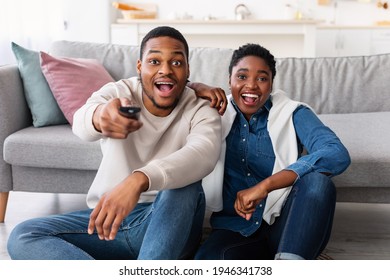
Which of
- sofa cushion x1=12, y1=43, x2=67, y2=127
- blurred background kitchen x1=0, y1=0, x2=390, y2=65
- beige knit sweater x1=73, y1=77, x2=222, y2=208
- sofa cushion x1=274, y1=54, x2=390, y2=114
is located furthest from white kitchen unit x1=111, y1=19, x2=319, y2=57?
beige knit sweater x1=73, y1=77, x2=222, y2=208

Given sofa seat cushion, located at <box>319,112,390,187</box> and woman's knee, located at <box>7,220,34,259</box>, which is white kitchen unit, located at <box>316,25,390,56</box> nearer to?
sofa seat cushion, located at <box>319,112,390,187</box>

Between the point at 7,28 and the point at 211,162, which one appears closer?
the point at 211,162

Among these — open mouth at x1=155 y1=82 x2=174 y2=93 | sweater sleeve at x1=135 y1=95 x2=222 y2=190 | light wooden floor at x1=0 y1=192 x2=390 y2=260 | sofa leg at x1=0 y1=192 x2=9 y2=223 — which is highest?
open mouth at x1=155 y1=82 x2=174 y2=93

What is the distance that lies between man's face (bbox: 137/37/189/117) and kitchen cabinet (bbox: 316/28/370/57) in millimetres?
4357

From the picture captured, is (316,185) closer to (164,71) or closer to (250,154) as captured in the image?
(250,154)

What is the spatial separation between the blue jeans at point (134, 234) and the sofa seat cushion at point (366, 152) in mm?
698

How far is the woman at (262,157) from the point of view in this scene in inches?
A: 64.6

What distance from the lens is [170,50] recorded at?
168 centimetres

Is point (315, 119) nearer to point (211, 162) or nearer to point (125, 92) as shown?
point (211, 162)

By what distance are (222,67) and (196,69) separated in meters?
0.13

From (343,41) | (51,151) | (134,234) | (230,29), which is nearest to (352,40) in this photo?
(343,41)

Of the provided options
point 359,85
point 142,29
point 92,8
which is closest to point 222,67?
point 359,85

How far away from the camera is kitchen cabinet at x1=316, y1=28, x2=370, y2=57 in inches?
227

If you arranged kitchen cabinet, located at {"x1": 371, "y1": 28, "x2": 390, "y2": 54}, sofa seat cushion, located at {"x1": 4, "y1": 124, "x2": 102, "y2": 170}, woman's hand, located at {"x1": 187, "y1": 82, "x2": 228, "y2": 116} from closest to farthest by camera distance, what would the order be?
woman's hand, located at {"x1": 187, "y1": 82, "x2": 228, "y2": 116}, sofa seat cushion, located at {"x1": 4, "y1": 124, "x2": 102, "y2": 170}, kitchen cabinet, located at {"x1": 371, "y1": 28, "x2": 390, "y2": 54}
